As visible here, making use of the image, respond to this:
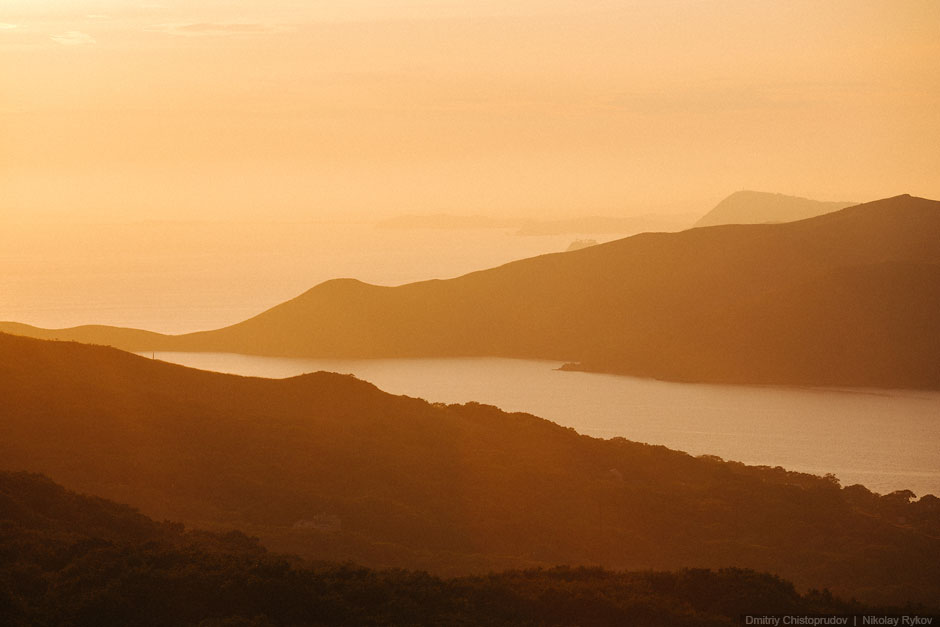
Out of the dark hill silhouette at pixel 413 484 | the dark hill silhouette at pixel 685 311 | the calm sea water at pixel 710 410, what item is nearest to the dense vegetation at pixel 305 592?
the dark hill silhouette at pixel 413 484

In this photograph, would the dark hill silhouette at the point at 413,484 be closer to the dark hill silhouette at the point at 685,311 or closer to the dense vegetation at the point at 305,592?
the dense vegetation at the point at 305,592

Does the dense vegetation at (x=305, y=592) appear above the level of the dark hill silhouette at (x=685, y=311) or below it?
below

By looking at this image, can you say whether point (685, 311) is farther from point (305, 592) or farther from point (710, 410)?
point (305, 592)

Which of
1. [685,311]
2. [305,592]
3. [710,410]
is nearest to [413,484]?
[305,592]

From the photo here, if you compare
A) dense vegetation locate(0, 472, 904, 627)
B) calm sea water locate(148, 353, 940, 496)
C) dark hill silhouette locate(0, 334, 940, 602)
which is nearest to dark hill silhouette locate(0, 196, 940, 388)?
calm sea water locate(148, 353, 940, 496)

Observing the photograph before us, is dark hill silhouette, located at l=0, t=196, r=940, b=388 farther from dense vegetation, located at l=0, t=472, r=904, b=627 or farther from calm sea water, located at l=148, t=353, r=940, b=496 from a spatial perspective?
dense vegetation, located at l=0, t=472, r=904, b=627

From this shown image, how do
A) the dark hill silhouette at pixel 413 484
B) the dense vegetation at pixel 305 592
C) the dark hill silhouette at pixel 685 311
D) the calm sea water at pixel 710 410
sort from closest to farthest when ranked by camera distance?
1. the dense vegetation at pixel 305 592
2. the dark hill silhouette at pixel 413 484
3. the calm sea water at pixel 710 410
4. the dark hill silhouette at pixel 685 311

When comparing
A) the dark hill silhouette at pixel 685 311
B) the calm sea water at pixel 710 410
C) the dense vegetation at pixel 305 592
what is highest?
the dark hill silhouette at pixel 685 311
